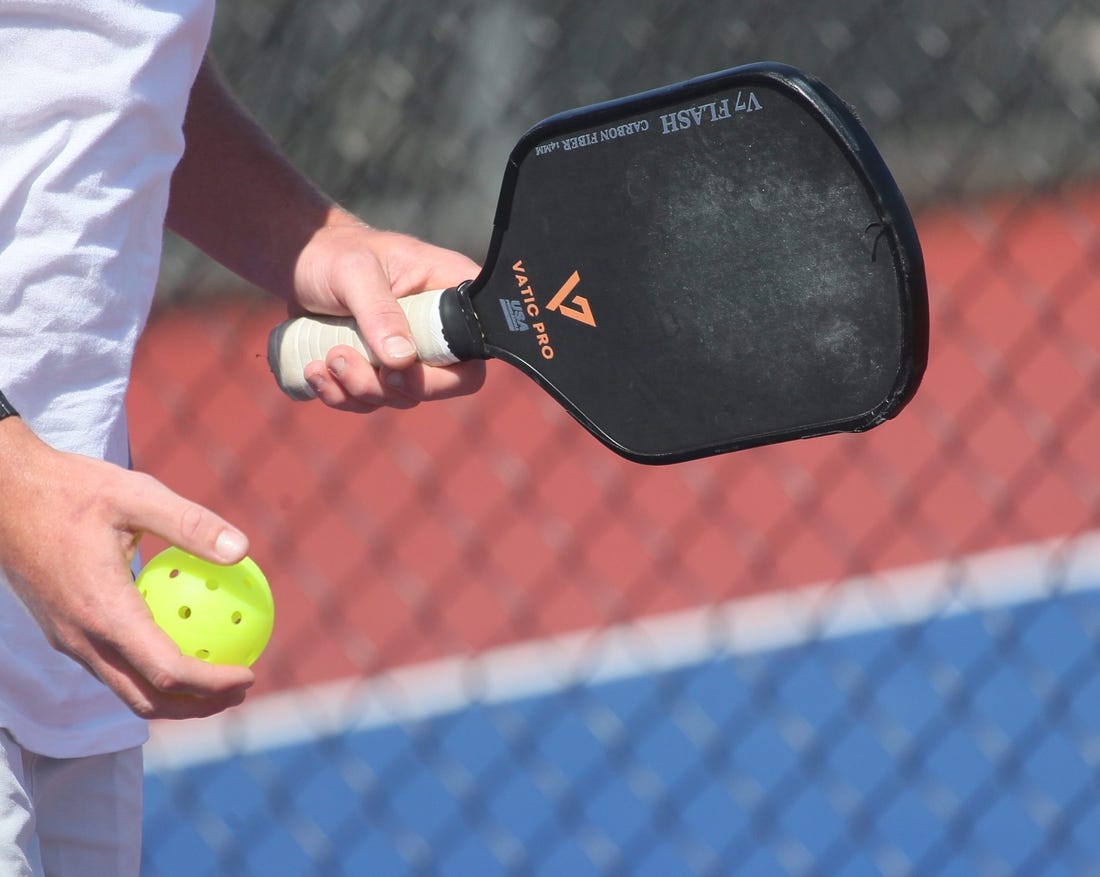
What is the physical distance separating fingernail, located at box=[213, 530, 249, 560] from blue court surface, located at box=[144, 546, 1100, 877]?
6.11ft

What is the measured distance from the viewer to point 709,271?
959 mm

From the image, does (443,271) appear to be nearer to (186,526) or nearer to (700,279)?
(700,279)

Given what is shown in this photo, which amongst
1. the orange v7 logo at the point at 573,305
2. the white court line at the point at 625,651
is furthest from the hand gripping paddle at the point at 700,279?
the white court line at the point at 625,651

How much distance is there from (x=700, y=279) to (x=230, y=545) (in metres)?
0.38

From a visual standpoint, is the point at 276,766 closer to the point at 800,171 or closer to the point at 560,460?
the point at 560,460

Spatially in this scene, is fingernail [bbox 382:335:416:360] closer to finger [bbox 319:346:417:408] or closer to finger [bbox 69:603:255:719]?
finger [bbox 319:346:417:408]

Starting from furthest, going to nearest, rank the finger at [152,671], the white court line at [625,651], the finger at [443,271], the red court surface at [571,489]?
the red court surface at [571,489] → the white court line at [625,651] → the finger at [443,271] → the finger at [152,671]

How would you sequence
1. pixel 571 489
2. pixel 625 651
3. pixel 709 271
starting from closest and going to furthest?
pixel 709 271 → pixel 625 651 → pixel 571 489

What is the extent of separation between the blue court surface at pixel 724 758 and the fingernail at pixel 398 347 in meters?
1.64

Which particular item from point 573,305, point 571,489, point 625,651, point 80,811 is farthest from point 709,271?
point 571,489

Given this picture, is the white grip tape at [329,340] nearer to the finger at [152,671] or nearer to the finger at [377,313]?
the finger at [377,313]

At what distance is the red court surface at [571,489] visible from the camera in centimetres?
377

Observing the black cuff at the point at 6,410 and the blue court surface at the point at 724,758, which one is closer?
the black cuff at the point at 6,410

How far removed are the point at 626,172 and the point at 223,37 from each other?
2.71 meters
